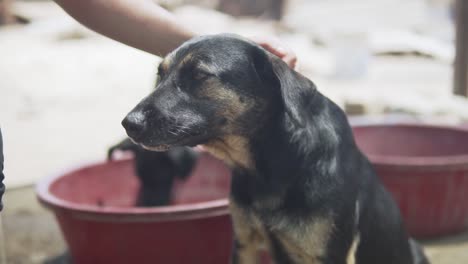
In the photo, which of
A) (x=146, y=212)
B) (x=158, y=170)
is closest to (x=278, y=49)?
(x=146, y=212)

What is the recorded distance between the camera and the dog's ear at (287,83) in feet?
9.26

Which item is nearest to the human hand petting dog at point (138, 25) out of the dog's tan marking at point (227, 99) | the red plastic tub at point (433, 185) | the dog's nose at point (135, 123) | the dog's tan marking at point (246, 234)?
the dog's tan marking at point (227, 99)

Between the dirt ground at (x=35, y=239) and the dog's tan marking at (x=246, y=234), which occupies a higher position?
the dog's tan marking at (x=246, y=234)

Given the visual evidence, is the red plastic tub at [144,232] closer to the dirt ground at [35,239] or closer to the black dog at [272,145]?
the dirt ground at [35,239]

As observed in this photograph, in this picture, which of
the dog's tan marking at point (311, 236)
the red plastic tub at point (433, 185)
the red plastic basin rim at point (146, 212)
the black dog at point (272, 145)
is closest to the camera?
the black dog at point (272, 145)

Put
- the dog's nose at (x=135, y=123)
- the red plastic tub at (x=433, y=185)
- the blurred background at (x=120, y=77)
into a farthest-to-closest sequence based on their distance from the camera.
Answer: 1. the blurred background at (x=120, y=77)
2. the red plastic tub at (x=433, y=185)
3. the dog's nose at (x=135, y=123)

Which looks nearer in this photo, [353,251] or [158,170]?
[353,251]

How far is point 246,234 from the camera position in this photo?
322cm

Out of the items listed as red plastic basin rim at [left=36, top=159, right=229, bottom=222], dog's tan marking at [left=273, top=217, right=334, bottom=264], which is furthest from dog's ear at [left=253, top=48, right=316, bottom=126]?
red plastic basin rim at [left=36, top=159, right=229, bottom=222]

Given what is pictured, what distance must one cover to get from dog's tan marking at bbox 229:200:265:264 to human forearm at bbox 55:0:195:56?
2.32 feet

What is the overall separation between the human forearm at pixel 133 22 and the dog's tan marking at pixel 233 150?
1.54 feet

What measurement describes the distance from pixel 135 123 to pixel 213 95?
31cm

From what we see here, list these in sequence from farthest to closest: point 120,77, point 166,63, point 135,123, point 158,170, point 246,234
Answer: point 120,77 < point 158,170 < point 246,234 < point 166,63 < point 135,123

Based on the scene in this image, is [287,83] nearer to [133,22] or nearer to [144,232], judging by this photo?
[133,22]
